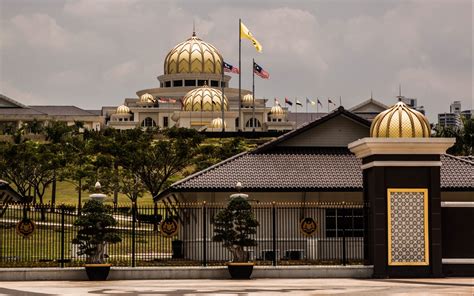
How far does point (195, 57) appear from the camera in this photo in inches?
5556

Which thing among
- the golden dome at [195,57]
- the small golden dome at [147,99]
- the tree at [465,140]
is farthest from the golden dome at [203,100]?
the tree at [465,140]

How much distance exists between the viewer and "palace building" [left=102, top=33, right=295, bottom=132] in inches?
5241

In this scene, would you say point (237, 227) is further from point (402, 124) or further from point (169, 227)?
point (402, 124)

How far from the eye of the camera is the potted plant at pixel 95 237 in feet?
103

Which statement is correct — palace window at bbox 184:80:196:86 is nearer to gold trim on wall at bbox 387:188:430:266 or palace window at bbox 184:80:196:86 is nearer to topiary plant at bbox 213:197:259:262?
topiary plant at bbox 213:197:259:262

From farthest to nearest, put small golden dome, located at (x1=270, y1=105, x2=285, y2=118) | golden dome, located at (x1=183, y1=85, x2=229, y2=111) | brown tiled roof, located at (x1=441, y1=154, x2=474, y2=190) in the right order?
small golden dome, located at (x1=270, y1=105, x2=285, y2=118) → golden dome, located at (x1=183, y1=85, x2=229, y2=111) → brown tiled roof, located at (x1=441, y1=154, x2=474, y2=190)

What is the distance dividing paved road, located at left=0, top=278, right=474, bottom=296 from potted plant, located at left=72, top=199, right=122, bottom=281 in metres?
0.85

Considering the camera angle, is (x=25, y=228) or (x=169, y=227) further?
(x=169, y=227)

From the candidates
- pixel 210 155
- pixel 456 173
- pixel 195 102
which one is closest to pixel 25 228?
pixel 456 173

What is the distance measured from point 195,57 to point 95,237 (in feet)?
361

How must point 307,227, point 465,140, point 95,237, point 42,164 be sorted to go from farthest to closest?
1. point 465,140
2. point 42,164
3. point 307,227
4. point 95,237

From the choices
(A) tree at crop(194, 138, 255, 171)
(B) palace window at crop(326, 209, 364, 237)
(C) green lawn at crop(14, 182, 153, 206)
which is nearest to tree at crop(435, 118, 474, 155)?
(A) tree at crop(194, 138, 255, 171)

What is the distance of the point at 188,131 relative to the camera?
80.1 meters

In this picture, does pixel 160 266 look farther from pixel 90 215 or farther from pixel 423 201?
pixel 423 201
